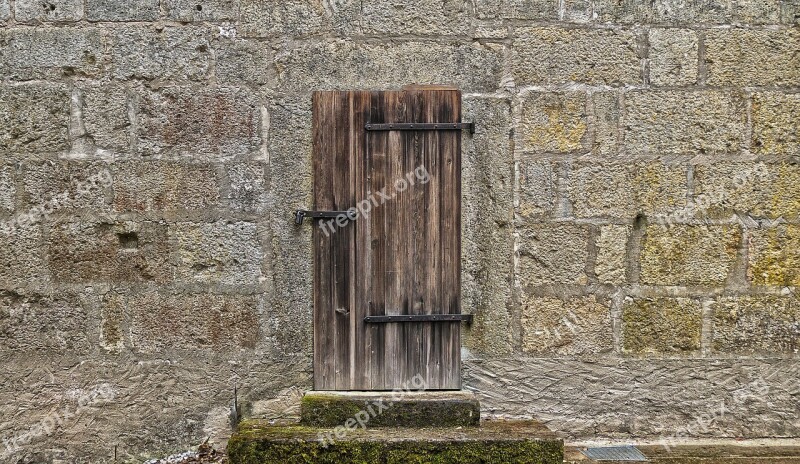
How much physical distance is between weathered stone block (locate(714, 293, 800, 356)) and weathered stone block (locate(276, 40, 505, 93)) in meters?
1.71

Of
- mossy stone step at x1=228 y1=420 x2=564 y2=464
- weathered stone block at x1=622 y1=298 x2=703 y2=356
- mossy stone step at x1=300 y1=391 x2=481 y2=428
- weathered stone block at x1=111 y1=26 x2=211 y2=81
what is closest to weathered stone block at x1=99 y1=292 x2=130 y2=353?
mossy stone step at x1=228 y1=420 x2=564 y2=464

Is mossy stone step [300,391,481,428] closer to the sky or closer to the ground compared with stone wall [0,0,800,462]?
closer to the ground

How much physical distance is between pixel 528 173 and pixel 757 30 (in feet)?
4.41

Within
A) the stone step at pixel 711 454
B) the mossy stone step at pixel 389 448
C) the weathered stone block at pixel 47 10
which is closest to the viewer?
the mossy stone step at pixel 389 448

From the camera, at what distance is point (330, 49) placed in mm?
3334

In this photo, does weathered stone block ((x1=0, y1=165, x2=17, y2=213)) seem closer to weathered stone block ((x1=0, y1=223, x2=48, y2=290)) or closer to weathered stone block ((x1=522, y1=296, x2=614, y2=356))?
weathered stone block ((x1=0, y1=223, x2=48, y2=290))

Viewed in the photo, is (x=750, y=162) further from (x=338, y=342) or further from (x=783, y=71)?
(x=338, y=342)

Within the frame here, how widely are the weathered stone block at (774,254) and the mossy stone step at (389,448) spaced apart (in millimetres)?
1389

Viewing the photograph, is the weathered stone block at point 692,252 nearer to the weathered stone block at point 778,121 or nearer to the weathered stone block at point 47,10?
the weathered stone block at point 778,121

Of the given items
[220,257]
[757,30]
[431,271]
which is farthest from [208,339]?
[757,30]

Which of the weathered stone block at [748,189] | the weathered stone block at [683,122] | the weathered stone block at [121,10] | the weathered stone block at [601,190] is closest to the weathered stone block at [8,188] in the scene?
the weathered stone block at [121,10]

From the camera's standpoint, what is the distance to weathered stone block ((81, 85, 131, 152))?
332cm

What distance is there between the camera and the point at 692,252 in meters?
3.35

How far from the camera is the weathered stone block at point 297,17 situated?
3318mm
